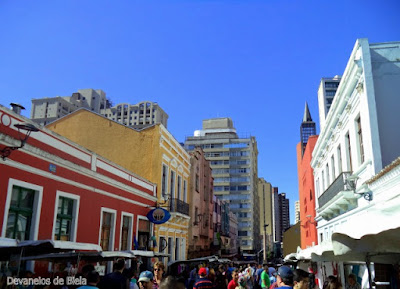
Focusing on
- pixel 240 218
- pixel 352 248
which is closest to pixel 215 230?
pixel 352 248

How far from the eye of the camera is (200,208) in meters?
30.4

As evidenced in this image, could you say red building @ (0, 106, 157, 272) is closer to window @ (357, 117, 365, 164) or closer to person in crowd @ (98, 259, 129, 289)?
person in crowd @ (98, 259, 129, 289)

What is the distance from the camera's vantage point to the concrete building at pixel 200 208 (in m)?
27.2

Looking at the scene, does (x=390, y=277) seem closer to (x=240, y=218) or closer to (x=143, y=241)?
(x=143, y=241)

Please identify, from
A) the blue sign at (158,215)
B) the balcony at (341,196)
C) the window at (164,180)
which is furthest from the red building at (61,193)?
the balcony at (341,196)

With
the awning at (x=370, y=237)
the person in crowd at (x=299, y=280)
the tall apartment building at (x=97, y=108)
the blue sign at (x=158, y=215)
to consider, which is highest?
the tall apartment building at (x=97, y=108)

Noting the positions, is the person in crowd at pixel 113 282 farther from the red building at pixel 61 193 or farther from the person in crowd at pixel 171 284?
the red building at pixel 61 193

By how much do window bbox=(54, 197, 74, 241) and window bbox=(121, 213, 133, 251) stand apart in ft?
12.1

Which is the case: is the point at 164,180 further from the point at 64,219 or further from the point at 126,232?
the point at 64,219

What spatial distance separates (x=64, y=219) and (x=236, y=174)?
80.9 metres

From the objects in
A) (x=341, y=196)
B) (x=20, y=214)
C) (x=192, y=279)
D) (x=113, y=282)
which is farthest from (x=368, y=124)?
(x=20, y=214)

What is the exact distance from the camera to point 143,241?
1739 cm

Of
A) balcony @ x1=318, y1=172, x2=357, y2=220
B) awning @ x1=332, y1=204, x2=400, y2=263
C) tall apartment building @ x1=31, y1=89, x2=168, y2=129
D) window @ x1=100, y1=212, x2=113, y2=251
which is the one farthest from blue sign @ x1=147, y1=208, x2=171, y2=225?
tall apartment building @ x1=31, y1=89, x2=168, y2=129

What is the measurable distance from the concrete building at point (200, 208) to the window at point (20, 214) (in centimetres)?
1738
